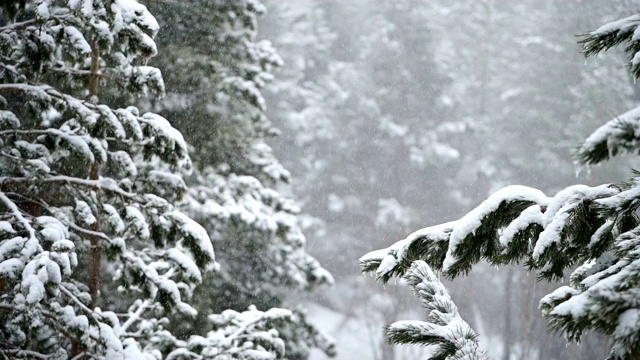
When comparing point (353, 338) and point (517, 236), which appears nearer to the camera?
point (517, 236)

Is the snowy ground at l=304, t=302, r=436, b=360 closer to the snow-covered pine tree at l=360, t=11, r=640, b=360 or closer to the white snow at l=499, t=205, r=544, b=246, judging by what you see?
the snow-covered pine tree at l=360, t=11, r=640, b=360

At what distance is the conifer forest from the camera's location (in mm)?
1990

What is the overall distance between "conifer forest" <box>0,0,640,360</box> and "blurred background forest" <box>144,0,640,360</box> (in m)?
0.08

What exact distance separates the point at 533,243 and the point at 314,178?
62.3 feet

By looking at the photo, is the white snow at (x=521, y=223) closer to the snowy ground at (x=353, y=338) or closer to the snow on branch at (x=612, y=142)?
the snow on branch at (x=612, y=142)

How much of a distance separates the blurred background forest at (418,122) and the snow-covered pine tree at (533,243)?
15954 mm

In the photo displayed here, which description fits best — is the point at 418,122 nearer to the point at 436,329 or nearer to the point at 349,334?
the point at 349,334

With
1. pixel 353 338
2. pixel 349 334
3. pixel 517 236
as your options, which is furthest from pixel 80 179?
pixel 349 334

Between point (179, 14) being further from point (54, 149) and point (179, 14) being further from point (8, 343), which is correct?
point (8, 343)

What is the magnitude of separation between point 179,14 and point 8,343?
6059mm

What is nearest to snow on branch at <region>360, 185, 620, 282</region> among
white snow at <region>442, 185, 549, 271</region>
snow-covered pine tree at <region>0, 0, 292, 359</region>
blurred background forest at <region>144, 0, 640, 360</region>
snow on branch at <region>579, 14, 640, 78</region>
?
white snow at <region>442, 185, 549, 271</region>

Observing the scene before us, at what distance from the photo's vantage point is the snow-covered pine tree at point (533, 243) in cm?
176

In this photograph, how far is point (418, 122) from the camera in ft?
68.1

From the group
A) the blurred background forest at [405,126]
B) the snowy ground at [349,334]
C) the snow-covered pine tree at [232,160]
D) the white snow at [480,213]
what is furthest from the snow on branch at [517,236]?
the snowy ground at [349,334]
